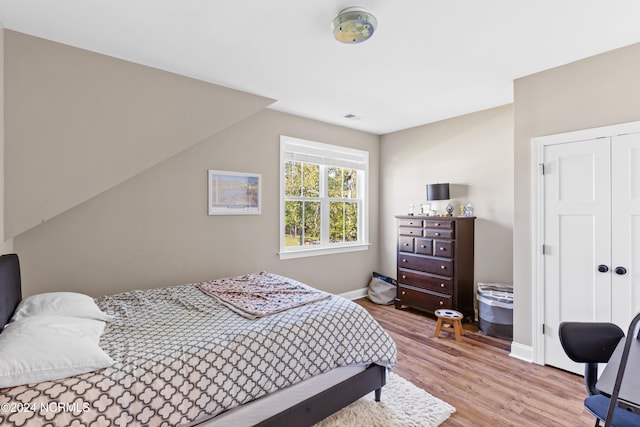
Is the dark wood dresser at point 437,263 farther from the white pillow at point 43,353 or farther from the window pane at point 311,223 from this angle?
the white pillow at point 43,353

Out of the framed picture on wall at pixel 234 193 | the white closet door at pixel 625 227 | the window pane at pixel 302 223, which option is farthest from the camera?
the window pane at pixel 302 223

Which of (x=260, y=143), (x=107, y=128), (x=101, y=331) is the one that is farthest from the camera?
(x=260, y=143)

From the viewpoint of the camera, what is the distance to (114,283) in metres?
2.82

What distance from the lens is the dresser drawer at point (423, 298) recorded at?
3.73 m

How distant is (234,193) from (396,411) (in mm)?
2588

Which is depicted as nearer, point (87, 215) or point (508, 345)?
point (87, 215)

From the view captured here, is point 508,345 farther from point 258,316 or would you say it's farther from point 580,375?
point 258,316

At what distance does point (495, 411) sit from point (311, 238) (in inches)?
110

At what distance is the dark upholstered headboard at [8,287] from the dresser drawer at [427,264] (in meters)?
3.76

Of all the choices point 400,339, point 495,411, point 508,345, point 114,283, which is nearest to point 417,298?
point 400,339

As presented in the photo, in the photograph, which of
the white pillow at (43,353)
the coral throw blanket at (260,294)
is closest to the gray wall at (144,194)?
the coral throw blanket at (260,294)

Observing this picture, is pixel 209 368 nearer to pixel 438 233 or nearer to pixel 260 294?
pixel 260 294

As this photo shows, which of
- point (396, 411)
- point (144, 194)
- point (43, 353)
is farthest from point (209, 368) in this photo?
point (144, 194)

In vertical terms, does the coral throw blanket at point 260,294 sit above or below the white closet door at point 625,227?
below
